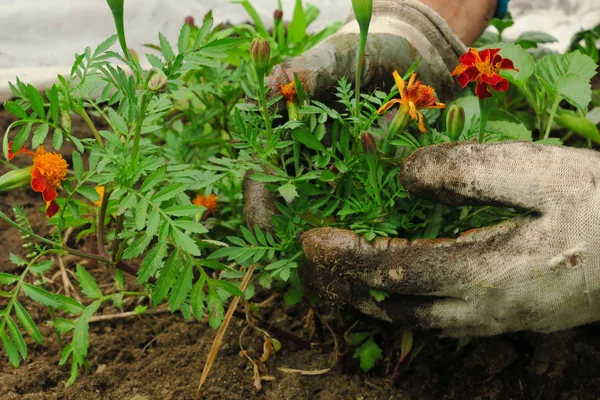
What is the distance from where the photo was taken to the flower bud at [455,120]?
1.14 meters

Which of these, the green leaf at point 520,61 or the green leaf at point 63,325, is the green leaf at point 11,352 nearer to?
the green leaf at point 63,325

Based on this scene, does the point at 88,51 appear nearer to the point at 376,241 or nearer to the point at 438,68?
the point at 376,241

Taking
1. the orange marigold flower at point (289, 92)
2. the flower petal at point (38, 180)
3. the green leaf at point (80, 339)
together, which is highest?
the orange marigold flower at point (289, 92)

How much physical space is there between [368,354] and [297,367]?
0.15 meters

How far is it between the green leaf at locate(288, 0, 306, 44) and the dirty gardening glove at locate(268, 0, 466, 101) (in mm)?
398

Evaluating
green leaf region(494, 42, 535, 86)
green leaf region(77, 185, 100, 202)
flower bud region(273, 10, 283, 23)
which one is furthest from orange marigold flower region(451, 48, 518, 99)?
flower bud region(273, 10, 283, 23)

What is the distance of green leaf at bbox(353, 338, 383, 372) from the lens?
1.34 meters

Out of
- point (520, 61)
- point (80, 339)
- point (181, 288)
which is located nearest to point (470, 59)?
point (520, 61)

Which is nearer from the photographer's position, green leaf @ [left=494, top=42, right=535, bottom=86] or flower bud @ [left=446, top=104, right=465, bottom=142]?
flower bud @ [left=446, top=104, right=465, bottom=142]

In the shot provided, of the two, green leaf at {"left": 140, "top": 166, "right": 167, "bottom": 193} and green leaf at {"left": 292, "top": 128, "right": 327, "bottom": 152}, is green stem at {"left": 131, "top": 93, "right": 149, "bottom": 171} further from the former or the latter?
green leaf at {"left": 292, "top": 128, "right": 327, "bottom": 152}

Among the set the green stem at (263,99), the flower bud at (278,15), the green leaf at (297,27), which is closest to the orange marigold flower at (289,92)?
the green stem at (263,99)

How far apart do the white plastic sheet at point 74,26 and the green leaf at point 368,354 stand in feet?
4.92

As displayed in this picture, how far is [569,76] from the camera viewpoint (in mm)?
1341

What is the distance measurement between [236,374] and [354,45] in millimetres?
732
